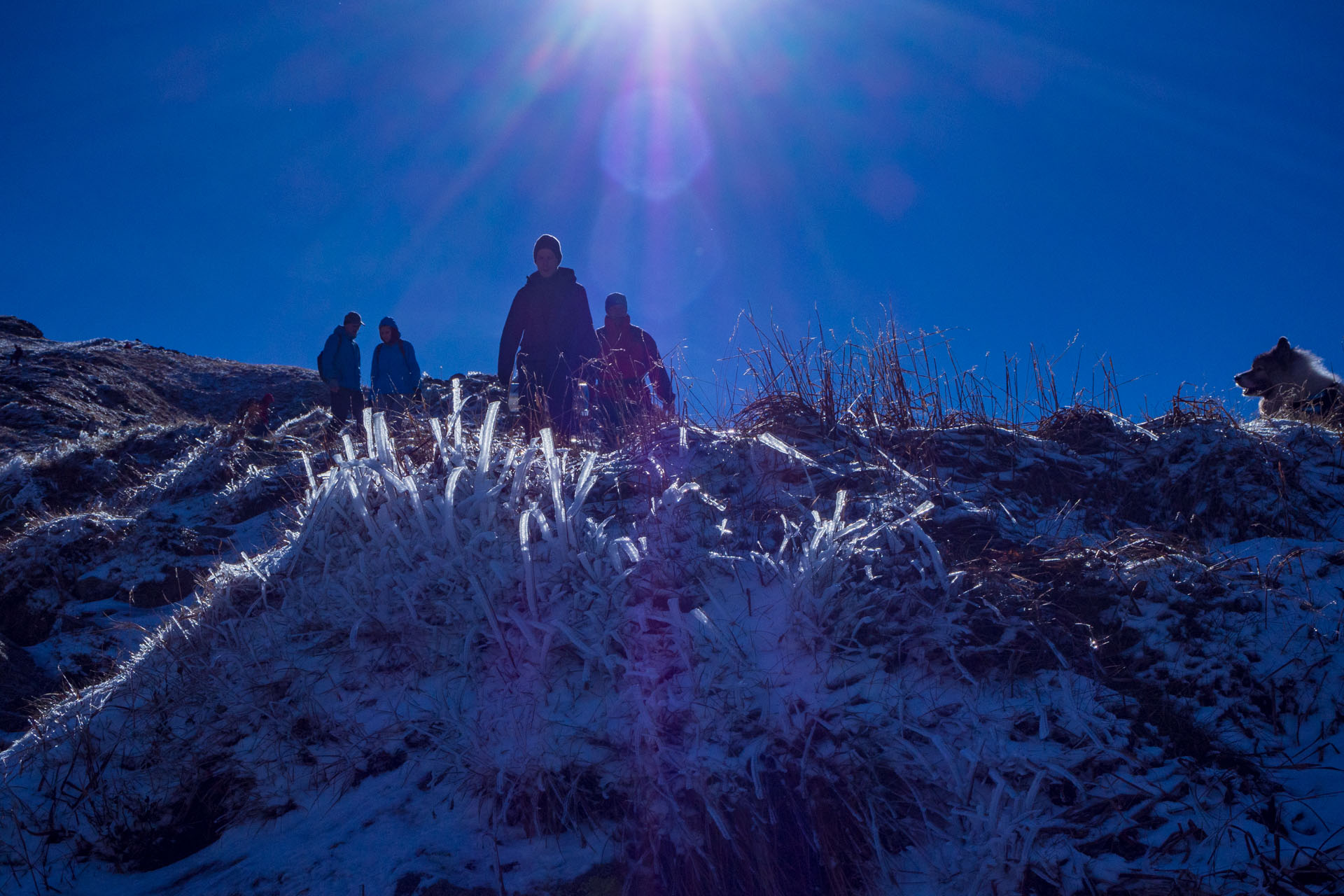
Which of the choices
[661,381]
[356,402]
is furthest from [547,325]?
[356,402]

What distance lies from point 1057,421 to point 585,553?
3.16m

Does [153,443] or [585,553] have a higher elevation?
[153,443]

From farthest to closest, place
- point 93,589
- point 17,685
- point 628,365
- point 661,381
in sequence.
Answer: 1. point 628,365
2. point 93,589
3. point 661,381
4. point 17,685

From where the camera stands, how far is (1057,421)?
439cm

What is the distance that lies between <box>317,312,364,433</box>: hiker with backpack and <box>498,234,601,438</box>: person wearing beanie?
13.6 ft

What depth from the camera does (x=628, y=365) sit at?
649 centimetres

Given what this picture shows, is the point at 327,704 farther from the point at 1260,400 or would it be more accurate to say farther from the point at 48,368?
the point at 48,368

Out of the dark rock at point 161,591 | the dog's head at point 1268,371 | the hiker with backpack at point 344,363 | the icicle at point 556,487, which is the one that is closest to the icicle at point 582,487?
the icicle at point 556,487

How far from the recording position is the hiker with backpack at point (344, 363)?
929 centimetres

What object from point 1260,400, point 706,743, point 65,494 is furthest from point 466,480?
point 65,494

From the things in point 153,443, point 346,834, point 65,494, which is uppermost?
point 153,443

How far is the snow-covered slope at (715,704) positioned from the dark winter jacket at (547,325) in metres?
2.87

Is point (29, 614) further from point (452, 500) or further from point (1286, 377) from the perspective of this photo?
point (1286, 377)

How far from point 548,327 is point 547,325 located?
2 cm
